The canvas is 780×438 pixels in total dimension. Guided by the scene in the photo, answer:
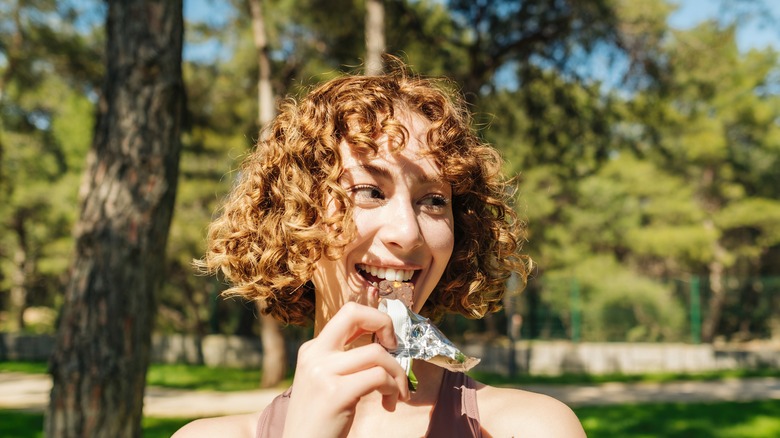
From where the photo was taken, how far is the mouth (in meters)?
1.38

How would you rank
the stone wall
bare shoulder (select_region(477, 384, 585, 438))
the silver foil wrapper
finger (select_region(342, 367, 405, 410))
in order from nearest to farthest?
finger (select_region(342, 367, 405, 410))
the silver foil wrapper
bare shoulder (select_region(477, 384, 585, 438))
the stone wall

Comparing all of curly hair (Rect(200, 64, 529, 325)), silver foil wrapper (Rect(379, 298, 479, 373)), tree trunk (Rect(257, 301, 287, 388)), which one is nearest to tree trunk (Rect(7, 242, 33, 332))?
tree trunk (Rect(257, 301, 287, 388))

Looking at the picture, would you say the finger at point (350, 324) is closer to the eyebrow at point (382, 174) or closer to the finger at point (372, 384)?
the finger at point (372, 384)

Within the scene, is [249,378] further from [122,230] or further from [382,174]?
[382,174]

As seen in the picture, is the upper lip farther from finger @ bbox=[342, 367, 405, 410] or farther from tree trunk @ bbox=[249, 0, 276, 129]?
tree trunk @ bbox=[249, 0, 276, 129]

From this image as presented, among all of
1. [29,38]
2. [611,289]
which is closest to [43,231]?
[29,38]

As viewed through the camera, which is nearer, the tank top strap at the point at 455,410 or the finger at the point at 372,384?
the finger at the point at 372,384

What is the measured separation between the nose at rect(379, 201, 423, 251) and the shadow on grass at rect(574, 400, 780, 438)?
6.69 m

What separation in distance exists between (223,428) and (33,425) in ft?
26.5

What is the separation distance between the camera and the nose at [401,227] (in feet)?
4.38

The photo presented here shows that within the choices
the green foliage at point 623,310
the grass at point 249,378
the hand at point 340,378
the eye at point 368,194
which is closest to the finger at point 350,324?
the hand at point 340,378

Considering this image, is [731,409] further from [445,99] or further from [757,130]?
[757,130]

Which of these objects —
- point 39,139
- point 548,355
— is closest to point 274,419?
point 548,355

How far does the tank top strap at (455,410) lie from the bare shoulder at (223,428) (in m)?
0.38
